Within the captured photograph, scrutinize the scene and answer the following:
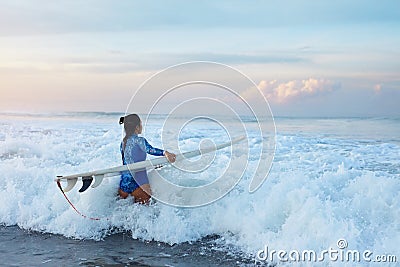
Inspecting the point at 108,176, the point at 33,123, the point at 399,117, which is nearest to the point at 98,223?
the point at 108,176

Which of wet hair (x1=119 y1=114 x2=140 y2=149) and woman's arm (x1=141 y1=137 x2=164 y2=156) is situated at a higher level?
wet hair (x1=119 y1=114 x2=140 y2=149)

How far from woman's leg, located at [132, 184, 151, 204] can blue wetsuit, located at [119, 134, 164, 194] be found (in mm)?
49

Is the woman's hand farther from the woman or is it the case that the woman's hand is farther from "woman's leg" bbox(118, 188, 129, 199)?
"woman's leg" bbox(118, 188, 129, 199)

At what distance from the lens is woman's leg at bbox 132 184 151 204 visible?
641cm

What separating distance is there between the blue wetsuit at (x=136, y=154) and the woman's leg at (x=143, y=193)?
0.05 metres

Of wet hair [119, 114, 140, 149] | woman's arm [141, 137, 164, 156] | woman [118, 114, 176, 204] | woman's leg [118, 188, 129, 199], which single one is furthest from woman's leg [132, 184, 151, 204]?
wet hair [119, 114, 140, 149]

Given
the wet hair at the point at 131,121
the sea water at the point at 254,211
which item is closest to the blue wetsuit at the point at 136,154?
the wet hair at the point at 131,121

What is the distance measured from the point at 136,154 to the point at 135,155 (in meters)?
0.02

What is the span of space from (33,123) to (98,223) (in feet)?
48.5

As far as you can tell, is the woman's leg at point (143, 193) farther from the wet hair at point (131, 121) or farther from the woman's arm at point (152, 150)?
the wet hair at point (131, 121)

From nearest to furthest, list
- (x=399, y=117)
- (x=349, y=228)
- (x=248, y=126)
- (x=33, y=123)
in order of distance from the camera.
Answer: (x=349, y=228) < (x=248, y=126) < (x=399, y=117) < (x=33, y=123)

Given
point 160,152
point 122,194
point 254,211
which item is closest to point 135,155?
point 160,152

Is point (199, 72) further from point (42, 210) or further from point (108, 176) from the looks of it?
point (42, 210)

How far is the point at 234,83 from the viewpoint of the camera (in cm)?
640
